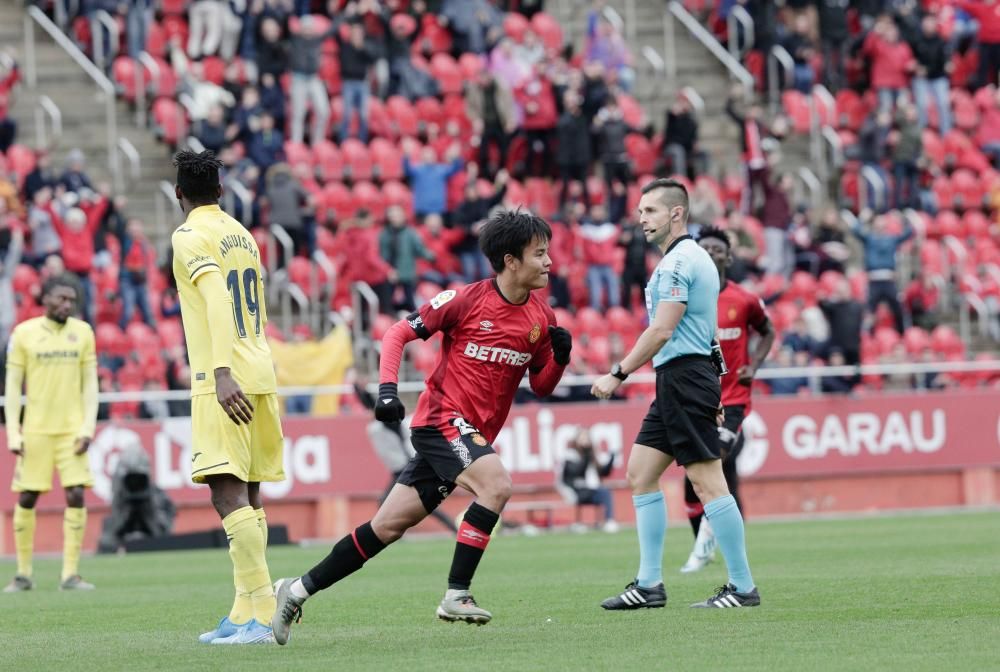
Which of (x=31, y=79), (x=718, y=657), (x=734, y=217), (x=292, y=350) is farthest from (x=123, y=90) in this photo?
(x=718, y=657)

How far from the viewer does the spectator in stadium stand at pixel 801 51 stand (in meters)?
31.3

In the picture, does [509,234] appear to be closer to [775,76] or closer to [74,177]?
[74,177]

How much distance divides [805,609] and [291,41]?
62.2 feet

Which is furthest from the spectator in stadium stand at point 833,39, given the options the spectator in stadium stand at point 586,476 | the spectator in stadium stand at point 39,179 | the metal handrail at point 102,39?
the spectator in stadium stand at point 39,179

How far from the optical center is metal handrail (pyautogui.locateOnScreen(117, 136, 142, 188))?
26.9m

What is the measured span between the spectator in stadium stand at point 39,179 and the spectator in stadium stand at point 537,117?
290 inches

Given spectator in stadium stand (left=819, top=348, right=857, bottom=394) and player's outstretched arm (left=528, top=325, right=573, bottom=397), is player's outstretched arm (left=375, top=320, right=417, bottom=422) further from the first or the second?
spectator in stadium stand (left=819, top=348, right=857, bottom=394)

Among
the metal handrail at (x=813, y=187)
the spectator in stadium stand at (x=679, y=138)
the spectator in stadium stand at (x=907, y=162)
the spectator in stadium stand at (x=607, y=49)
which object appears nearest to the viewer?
the spectator in stadium stand at (x=679, y=138)

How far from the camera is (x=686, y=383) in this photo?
1047 cm

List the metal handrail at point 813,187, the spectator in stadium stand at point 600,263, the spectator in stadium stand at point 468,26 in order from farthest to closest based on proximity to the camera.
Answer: the metal handrail at point 813,187 < the spectator in stadium stand at point 468,26 < the spectator in stadium stand at point 600,263

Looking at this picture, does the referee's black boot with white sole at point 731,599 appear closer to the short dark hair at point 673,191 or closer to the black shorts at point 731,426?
the short dark hair at point 673,191

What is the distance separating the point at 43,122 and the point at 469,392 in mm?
19451

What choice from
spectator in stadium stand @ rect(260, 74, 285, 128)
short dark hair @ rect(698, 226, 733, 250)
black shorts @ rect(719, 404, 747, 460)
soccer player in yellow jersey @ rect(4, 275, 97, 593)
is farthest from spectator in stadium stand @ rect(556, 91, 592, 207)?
short dark hair @ rect(698, 226, 733, 250)

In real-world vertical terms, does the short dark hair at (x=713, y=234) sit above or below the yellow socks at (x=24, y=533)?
above
